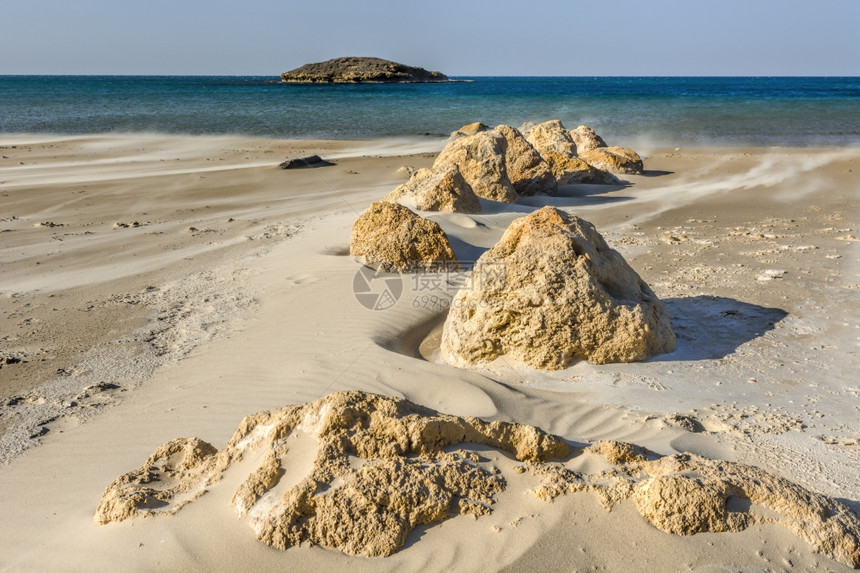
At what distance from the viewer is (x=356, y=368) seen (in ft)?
15.7

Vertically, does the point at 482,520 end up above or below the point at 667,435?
above

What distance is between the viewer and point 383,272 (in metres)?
6.98

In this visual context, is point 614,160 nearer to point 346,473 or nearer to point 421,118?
point 346,473

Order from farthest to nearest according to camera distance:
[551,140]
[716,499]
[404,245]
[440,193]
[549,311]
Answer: [551,140]
[440,193]
[404,245]
[549,311]
[716,499]

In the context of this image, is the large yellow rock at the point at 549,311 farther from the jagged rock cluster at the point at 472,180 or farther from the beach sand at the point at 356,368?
the jagged rock cluster at the point at 472,180

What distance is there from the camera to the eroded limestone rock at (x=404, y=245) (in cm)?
707

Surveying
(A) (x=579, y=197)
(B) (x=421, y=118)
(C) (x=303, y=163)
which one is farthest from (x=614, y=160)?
(B) (x=421, y=118)

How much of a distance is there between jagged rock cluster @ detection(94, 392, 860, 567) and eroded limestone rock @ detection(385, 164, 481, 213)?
20.6 feet

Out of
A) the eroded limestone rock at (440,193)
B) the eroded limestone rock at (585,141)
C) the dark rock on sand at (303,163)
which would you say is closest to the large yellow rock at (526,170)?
the eroded limestone rock at (440,193)

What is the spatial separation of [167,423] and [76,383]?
1.13 m

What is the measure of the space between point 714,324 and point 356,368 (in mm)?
3052

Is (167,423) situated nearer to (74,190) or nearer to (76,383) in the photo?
(76,383)

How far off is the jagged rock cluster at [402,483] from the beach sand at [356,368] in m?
0.07

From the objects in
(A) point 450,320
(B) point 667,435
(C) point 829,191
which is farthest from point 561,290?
(C) point 829,191
